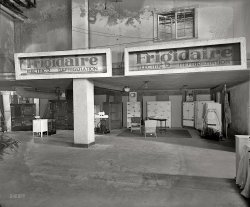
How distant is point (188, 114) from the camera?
17.2m

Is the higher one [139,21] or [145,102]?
[139,21]

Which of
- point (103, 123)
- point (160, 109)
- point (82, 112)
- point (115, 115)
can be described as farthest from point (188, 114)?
point (82, 112)

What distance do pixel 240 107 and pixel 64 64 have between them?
34.5 feet

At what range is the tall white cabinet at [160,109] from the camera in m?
17.6

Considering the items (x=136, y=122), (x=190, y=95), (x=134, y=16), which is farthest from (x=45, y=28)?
(x=190, y=95)

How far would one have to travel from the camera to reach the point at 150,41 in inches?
383

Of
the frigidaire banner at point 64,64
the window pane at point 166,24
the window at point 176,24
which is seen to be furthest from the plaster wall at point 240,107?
the frigidaire banner at point 64,64

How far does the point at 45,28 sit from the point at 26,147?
6746mm

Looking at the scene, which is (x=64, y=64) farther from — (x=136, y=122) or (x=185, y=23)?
(x=136, y=122)

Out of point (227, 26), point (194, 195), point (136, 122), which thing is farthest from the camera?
point (136, 122)

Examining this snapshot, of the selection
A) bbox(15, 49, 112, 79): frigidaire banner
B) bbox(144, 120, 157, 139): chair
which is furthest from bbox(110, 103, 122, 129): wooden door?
bbox(15, 49, 112, 79): frigidaire banner

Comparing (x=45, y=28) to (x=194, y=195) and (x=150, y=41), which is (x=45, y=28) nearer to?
(x=150, y=41)

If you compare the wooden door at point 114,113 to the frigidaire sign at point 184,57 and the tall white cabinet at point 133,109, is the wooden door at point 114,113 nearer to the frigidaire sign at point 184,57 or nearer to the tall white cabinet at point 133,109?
the tall white cabinet at point 133,109

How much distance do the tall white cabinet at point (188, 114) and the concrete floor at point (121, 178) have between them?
7768 millimetres
